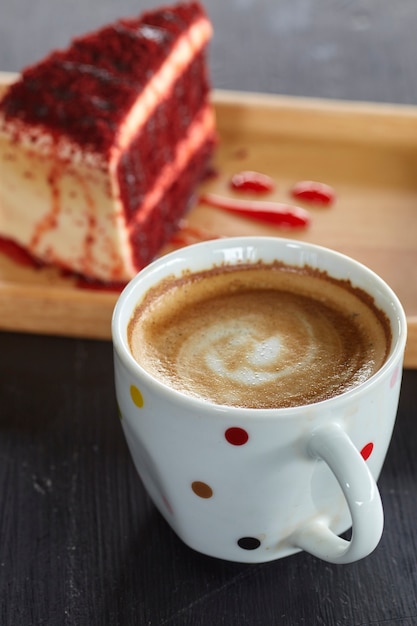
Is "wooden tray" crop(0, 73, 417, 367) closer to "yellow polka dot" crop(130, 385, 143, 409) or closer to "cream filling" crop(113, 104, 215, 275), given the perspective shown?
"cream filling" crop(113, 104, 215, 275)

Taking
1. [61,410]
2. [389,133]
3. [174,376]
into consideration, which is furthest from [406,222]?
[174,376]

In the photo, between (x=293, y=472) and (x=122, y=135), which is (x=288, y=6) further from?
(x=293, y=472)

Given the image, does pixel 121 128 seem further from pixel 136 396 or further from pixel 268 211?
pixel 136 396

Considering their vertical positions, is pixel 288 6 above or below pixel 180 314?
below

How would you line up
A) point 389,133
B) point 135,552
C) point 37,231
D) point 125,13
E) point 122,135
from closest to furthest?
point 135,552 < point 122,135 < point 37,231 < point 389,133 < point 125,13

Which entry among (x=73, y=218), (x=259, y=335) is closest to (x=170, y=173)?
(x=73, y=218)

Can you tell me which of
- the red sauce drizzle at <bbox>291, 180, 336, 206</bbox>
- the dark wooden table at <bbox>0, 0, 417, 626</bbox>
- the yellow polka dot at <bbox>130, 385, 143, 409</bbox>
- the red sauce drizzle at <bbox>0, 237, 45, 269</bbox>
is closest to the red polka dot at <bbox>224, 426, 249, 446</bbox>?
the yellow polka dot at <bbox>130, 385, 143, 409</bbox>

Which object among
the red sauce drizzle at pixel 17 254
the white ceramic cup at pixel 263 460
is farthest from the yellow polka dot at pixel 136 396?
the red sauce drizzle at pixel 17 254
